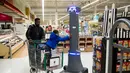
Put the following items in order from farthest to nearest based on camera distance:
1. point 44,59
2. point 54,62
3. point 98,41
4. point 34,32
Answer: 1. point 34,32
2. point 98,41
3. point 54,62
4. point 44,59

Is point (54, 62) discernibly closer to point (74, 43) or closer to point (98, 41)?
point (74, 43)

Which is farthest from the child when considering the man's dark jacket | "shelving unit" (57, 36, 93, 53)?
"shelving unit" (57, 36, 93, 53)

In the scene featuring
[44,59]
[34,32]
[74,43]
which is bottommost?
[44,59]

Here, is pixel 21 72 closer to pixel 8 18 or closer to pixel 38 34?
pixel 38 34

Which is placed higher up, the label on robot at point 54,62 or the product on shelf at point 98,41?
the product on shelf at point 98,41

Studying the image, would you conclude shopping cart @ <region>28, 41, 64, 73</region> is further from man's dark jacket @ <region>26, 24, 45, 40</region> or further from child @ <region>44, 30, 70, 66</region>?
man's dark jacket @ <region>26, 24, 45, 40</region>

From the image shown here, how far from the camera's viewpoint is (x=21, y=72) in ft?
16.3

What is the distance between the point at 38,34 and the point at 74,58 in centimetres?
186

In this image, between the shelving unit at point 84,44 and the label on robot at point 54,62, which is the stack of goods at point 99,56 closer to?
the label on robot at point 54,62

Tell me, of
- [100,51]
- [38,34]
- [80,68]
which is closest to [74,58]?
[80,68]

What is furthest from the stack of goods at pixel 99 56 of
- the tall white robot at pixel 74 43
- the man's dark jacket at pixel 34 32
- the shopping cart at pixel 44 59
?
the man's dark jacket at pixel 34 32

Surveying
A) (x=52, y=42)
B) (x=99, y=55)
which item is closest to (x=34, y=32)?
(x=52, y=42)

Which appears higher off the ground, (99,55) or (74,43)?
(74,43)

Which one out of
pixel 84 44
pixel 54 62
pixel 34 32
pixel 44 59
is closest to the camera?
pixel 44 59
